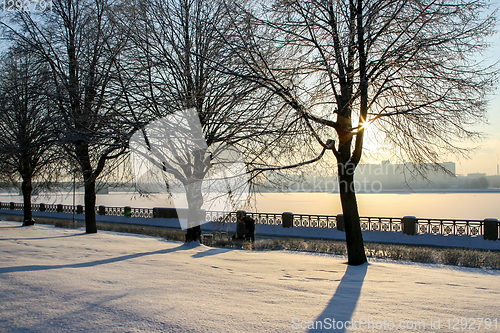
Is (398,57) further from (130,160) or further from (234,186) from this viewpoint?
(130,160)

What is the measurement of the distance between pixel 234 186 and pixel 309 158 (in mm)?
1934

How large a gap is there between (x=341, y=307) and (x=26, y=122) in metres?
15.4

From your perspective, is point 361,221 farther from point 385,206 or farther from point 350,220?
point 385,206

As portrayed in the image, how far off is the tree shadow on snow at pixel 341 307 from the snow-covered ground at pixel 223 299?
12 millimetres

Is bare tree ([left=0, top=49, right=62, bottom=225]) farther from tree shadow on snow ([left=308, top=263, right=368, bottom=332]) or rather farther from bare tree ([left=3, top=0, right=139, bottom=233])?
tree shadow on snow ([left=308, top=263, right=368, bottom=332])

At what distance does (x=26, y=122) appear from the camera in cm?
1388

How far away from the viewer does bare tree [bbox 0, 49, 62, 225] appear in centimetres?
967

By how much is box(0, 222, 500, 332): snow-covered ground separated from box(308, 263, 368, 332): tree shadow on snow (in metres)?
0.01

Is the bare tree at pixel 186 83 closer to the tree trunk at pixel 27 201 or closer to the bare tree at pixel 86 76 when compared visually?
the bare tree at pixel 86 76

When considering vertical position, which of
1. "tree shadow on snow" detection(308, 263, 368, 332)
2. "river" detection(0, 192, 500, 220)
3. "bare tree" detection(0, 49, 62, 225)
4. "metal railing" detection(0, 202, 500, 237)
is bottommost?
"river" detection(0, 192, 500, 220)

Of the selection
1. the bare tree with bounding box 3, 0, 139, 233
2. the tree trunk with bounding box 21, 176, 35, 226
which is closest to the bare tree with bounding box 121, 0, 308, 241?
the bare tree with bounding box 3, 0, 139, 233

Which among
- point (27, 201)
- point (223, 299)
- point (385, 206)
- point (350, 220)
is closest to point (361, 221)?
point (350, 220)

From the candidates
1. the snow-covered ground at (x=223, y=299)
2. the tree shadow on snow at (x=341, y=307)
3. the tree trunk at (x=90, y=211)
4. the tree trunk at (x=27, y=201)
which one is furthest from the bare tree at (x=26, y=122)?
the tree shadow on snow at (x=341, y=307)

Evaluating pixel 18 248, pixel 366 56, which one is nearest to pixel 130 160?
pixel 18 248
